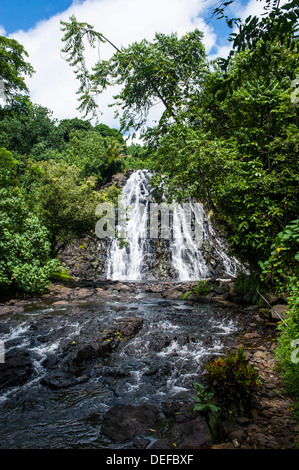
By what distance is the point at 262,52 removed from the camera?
7.47 feet

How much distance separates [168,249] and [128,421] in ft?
52.8

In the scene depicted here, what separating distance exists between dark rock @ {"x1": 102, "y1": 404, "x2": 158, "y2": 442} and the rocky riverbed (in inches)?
0.5

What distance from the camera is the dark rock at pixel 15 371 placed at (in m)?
4.42

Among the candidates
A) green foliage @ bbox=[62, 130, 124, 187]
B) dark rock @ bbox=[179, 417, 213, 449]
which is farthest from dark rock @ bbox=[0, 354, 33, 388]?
green foliage @ bbox=[62, 130, 124, 187]

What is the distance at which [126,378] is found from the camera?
4648mm

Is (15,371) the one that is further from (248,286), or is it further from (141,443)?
(248,286)

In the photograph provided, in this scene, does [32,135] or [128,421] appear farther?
[32,135]

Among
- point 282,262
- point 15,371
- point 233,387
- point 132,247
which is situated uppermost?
point 132,247

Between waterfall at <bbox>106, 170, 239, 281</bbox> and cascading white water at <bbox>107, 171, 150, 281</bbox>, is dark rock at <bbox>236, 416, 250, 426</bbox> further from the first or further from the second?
cascading white water at <bbox>107, 171, 150, 281</bbox>

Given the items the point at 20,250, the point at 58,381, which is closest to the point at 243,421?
the point at 58,381

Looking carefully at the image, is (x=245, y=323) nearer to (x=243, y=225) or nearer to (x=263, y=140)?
(x=243, y=225)

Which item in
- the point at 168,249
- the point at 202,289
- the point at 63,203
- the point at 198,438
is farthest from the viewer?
the point at 168,249

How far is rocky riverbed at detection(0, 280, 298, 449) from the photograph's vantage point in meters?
2.98
